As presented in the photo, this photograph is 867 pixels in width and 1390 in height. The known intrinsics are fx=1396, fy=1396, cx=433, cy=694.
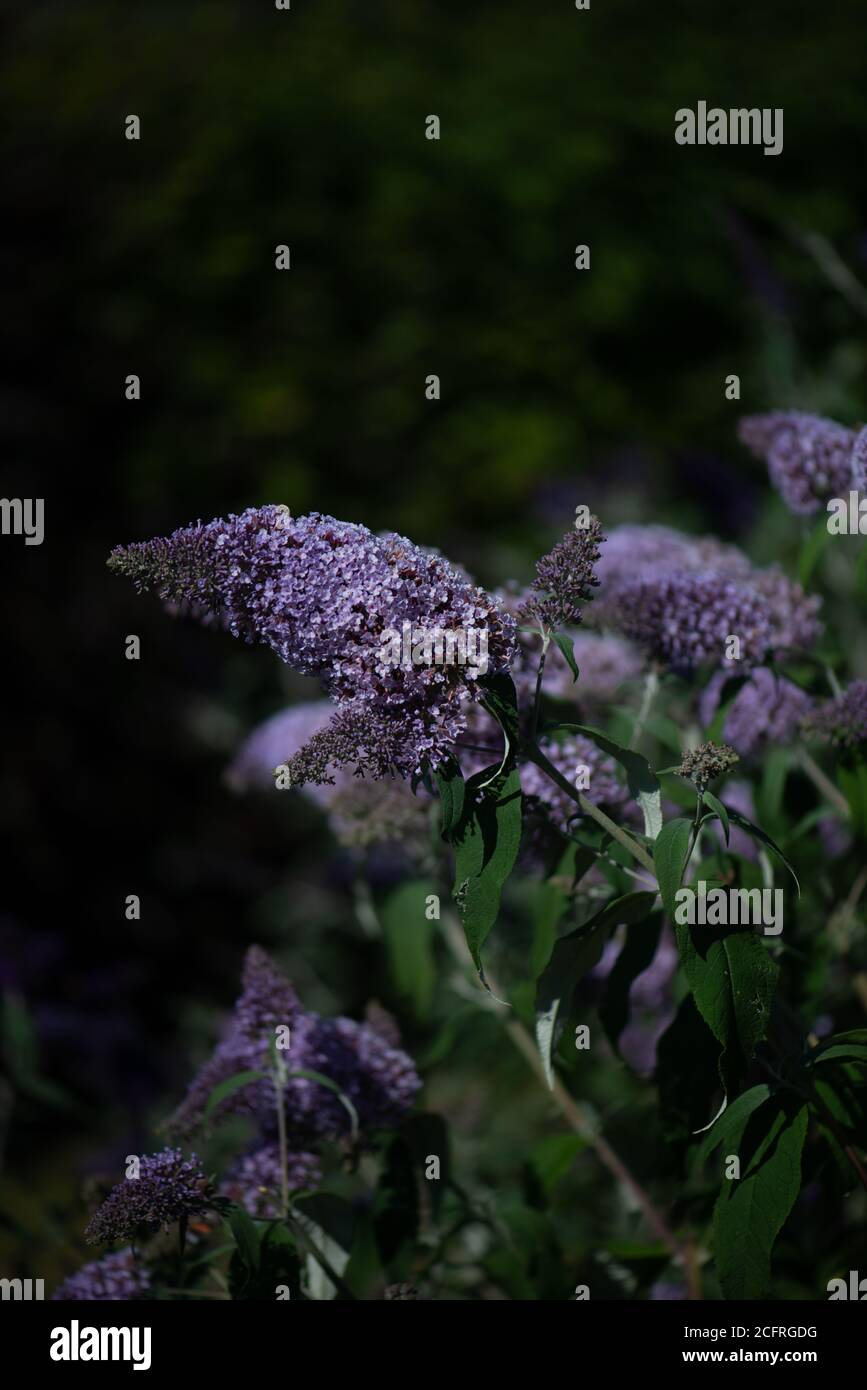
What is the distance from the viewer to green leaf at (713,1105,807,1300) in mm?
1729

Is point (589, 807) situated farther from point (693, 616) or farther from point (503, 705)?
point (693, 616)

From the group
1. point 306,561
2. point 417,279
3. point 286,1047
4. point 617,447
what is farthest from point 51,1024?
point 417,279

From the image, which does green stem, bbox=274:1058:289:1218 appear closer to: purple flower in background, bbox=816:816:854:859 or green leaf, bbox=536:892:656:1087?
green leaf, bbox=536:892:656:1087

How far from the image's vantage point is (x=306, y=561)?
166 cm

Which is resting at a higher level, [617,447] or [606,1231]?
[617,447]

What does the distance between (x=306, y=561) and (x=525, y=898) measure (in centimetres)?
221

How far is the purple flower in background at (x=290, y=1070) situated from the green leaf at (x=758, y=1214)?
609 millimetres

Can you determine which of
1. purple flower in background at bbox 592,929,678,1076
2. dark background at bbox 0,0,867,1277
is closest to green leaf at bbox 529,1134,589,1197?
purple flower in background at bbox 592,929,678,1076

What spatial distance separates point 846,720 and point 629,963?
487 millimetres

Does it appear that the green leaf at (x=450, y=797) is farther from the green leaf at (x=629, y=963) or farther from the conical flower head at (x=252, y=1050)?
the conical flower head at (x=252, y=1050)

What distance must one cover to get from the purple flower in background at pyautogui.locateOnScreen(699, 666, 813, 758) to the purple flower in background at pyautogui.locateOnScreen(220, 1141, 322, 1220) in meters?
0.95

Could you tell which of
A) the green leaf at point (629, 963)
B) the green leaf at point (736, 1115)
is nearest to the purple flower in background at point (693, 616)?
the green leaf at point (629, 963)

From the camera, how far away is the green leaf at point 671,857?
5.25 feet
